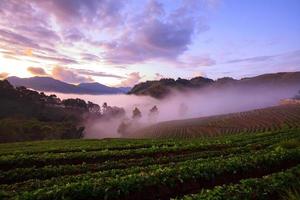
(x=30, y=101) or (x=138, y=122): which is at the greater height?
(x=30, y=101)

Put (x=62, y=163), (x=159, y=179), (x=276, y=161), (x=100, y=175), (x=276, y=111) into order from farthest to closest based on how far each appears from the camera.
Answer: (x=276, y=111)
(x=62, y=163)
(x=276, y=161)
(x=100, y=175)
(x=159, y=179)

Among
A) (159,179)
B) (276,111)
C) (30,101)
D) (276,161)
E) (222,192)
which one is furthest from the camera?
(30,101)

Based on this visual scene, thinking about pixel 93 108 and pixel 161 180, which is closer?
pixel 161 180

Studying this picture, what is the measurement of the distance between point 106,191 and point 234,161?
841 cm

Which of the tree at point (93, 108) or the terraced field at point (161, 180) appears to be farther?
the tree at point (93, 108)

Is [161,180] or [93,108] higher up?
[93,108]

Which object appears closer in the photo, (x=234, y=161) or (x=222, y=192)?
(x=222, y=192)

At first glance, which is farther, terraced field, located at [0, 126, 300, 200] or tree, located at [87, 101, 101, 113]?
tree, located at [87, 101, 101, 113]

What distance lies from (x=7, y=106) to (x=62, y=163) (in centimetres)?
13333

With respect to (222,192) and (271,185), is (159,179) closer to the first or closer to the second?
(222,192)

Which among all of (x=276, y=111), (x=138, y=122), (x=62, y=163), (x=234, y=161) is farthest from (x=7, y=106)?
(x=234, y=161)

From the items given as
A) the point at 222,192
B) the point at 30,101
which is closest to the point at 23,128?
the point at 30,101

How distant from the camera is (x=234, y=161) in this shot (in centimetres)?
2105

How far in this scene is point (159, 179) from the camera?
57.6 ft
